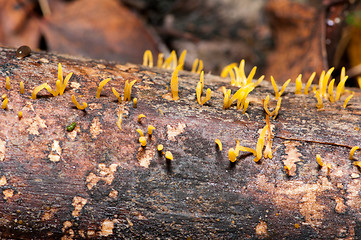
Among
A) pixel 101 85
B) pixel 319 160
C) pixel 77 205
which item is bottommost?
pixel 77 205

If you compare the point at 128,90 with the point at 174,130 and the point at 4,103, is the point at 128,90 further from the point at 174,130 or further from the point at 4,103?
the point at 4,103

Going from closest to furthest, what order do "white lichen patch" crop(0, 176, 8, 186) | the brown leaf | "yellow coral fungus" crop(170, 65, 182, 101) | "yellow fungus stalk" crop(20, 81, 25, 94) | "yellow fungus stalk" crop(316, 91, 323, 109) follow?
"white lichen patch" crop(0, 176, 8, 186)
"yellow fungus stalk" crop(20, 81, 25, 94)
"yellow coral fungus" crop(170, 65, 182, 101)
"yellow fungus stalk" crop(316, 91, 323, 109)
the brown leaf

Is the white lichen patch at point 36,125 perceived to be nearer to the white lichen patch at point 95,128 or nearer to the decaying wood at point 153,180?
the decaying wood at point 153,180

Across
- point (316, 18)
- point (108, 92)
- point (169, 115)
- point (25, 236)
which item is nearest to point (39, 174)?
point (25, 236)

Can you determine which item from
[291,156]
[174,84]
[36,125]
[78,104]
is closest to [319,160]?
[291,156]

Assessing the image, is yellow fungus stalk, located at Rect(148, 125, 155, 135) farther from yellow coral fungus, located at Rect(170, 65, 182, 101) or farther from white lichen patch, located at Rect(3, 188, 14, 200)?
white lichen patch, located at Rect(3, 188, 14, 200)

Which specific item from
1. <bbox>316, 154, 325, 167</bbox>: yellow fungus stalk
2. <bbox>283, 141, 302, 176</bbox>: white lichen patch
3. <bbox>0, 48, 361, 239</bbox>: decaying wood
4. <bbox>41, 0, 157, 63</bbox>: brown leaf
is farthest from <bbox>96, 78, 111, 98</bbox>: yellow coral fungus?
<bbox>41, 0, 157, 63</bbox>: brown leaf

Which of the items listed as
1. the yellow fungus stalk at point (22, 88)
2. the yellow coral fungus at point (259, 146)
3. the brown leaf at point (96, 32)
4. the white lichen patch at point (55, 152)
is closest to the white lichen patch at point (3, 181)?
the white lichen patch at point (55, 152)
